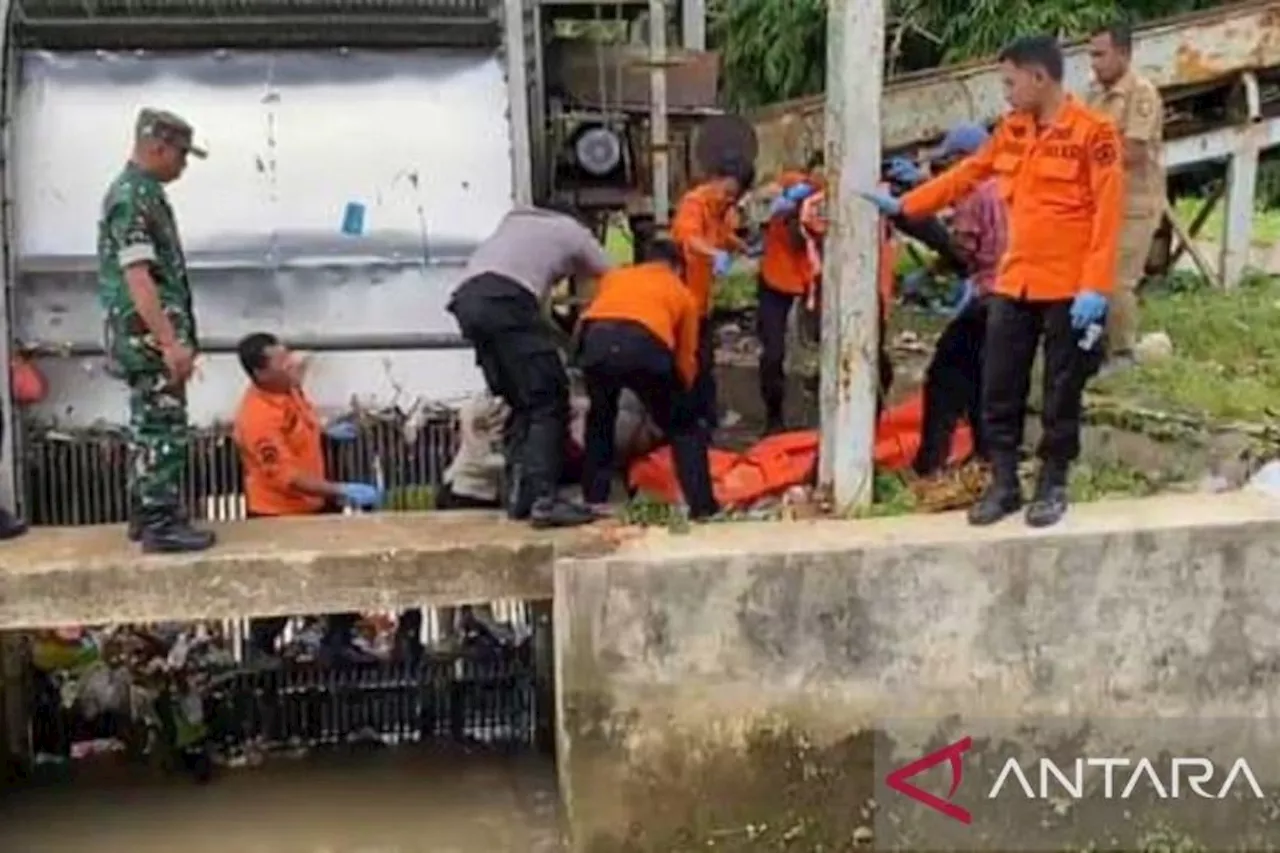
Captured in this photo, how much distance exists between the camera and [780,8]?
1543 cm

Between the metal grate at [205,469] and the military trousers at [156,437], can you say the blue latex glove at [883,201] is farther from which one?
the military trousers at [156,437]

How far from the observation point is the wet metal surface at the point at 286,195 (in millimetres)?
7121

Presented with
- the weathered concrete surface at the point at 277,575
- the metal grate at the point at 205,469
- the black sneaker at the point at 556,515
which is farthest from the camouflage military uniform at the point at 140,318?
the black sneaker at the point at 556,515

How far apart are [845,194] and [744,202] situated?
2142 mm

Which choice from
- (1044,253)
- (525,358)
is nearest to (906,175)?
(1044,253)

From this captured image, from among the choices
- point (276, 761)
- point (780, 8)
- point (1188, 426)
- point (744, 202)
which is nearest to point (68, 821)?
point (276, 761)

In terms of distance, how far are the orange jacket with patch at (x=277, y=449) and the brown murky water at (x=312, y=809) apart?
1.12m

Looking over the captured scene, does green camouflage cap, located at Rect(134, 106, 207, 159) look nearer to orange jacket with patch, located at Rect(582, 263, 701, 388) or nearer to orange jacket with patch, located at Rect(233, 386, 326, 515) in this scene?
orange jacket with patch, located at Rect(233, 386, 326, 515)

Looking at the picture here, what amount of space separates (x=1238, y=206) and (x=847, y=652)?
5.82 m

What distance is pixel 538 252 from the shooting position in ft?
21.9

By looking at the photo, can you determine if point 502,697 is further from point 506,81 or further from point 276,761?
point 506,81

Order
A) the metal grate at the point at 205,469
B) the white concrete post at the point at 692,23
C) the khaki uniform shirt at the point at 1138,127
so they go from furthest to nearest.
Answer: the white concrete post at the point at 692,23, the khaki uniform shirt at the point at 1138,127, the metal grate at the point at 205,469

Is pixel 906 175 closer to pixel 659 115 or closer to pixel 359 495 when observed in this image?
pixel 659 115

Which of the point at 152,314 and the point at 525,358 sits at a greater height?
the point at 152,314
